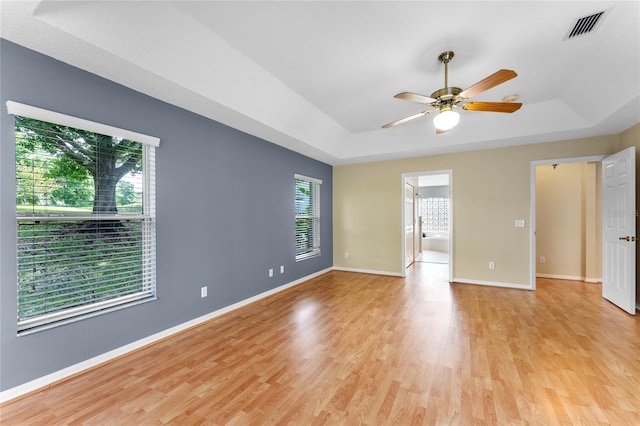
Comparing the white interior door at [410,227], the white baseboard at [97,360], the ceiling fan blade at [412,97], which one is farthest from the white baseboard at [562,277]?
the white baseboard at [97,360]

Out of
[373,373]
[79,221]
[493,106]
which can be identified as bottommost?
[373,373]

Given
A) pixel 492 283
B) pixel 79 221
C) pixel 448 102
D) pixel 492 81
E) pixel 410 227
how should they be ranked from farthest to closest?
pixel 410 227
pixel 492 283
pixel 448 102
pixel 79 221
pixel 492 81

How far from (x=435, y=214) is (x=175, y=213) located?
31.6ft

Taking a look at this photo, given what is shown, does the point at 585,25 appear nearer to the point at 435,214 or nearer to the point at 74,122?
the point at 74,122

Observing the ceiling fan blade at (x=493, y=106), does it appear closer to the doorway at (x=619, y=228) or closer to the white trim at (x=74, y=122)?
the doorway at (x=619, y=228)

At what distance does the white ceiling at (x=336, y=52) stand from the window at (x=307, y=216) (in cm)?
143

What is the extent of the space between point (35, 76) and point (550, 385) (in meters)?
4.47

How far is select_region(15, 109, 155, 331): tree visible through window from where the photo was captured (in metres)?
1.91

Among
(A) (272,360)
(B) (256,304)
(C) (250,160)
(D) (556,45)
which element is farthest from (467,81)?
(B) (256,304)

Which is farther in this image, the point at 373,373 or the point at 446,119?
the point at 446,119

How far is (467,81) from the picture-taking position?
10.3ft

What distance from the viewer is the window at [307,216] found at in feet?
16.5

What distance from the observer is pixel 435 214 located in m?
10.3

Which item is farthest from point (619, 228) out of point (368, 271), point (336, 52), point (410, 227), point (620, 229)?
point (336, 52)
